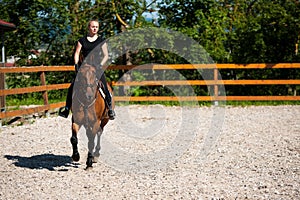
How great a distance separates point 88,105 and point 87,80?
0.42 metres

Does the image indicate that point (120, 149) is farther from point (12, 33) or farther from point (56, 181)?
point (12, 33)

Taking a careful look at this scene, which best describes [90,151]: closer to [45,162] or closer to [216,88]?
[45,162]

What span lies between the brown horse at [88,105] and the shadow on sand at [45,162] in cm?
38

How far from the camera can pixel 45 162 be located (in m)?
7.41

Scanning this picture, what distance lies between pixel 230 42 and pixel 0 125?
32.1ft

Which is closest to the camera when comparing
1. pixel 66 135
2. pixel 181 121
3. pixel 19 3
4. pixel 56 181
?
pixel 56 181

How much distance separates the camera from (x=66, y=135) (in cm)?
1014

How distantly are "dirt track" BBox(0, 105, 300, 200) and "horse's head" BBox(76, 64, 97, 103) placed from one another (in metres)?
1.11

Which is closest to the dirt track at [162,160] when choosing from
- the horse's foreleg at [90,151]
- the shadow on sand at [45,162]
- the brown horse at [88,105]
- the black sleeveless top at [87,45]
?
the shadow on sand at [45,162]

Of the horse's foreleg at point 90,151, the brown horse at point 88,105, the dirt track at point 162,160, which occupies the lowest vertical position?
the dirt track at point 162,160

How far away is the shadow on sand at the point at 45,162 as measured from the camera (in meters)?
7.10

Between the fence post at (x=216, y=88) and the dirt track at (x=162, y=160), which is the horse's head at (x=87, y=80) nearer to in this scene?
the dirt track at (x=162, y=160)

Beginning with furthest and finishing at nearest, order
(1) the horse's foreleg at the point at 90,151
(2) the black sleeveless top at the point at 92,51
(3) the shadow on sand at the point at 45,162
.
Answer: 1. (3) the shadow on sand at the point at 45,162
2. (1) the horse's foreleg at the point at 90,151
3. (2) the black sleeveless top at the point at 92,51

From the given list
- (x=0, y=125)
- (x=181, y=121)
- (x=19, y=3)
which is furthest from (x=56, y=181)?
(x=19, y=3)
